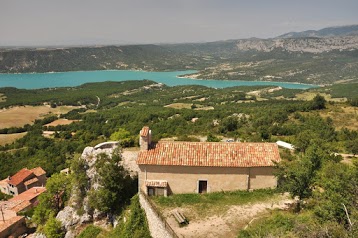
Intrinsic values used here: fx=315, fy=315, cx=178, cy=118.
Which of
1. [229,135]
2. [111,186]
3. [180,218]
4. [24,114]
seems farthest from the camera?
[24,114]

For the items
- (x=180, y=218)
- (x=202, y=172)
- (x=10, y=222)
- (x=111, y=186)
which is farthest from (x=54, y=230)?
(x=10, y=222)

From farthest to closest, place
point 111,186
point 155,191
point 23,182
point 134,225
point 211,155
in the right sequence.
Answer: point 23,182 → point 111,186 → point 211,155 → point 155,191 → point 134,225

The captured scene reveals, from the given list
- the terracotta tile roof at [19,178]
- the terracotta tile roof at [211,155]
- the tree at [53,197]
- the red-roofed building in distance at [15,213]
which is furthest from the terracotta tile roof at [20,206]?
the terracotta tile roof at [211,155]

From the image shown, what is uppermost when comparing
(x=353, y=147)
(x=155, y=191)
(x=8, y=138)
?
(x=155, y=191)

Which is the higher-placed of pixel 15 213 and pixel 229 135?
pixel 229 135

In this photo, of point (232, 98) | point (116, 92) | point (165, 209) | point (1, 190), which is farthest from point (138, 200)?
point (116, 92)

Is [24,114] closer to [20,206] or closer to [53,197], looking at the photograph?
[20,206]

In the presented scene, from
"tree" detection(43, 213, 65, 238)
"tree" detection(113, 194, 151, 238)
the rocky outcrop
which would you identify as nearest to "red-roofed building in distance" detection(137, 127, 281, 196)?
"tree" detection(113, 194, 151, 238)
